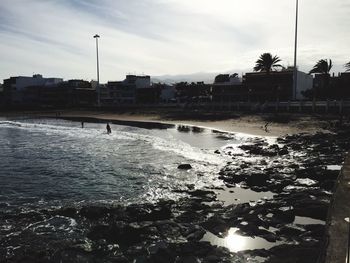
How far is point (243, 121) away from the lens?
4953 centimetres

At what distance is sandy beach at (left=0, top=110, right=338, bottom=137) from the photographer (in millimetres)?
40969

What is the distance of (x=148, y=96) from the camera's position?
94.4m

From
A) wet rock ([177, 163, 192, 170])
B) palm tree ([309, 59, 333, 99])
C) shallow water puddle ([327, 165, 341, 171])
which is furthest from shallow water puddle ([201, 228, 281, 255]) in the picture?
palm tree ([309, 59, 333, 99])

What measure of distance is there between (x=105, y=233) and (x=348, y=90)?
55354mm

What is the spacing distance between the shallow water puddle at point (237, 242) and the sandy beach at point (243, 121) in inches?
1094

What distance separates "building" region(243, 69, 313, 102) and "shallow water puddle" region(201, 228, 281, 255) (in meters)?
54.4

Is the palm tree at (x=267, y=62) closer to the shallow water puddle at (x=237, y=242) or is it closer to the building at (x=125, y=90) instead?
the building at (x=125, y=90)

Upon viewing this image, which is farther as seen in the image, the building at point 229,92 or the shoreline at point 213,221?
the building at point 229,92

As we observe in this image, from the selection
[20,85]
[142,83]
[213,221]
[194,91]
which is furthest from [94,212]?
[20,85]

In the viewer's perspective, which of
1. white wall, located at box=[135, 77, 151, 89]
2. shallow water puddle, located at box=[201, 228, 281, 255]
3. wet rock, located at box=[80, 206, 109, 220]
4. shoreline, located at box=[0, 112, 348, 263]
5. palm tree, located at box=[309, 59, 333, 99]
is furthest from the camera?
white wall, located at box=[135, 77, 151, 89]

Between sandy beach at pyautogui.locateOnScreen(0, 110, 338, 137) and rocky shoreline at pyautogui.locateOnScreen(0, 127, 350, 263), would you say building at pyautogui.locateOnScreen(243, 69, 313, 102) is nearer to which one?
sandy beach at pyautogui.locateOnScreen(0, 110, 338, 137)

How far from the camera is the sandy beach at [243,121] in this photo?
41.0 meters

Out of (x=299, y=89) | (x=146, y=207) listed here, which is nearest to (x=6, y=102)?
(x=299, y=89)

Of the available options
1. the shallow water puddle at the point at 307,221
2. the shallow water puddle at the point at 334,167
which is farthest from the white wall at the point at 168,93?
the shallow water puddle at the point at 307,221
